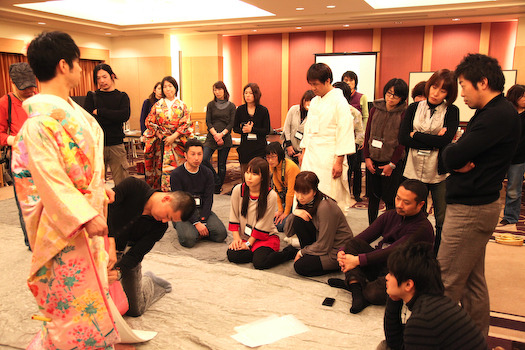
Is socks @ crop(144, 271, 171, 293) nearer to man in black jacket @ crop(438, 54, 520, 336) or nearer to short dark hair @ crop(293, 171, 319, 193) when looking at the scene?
short dark hair @ crop(293, 171, 319, 193)

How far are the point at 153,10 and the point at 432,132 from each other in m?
6.61

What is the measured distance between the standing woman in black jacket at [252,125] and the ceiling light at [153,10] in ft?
8.61

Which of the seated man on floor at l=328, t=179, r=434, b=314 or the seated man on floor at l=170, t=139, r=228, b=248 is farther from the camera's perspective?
the seated man on floor at l=170, t=139, r=228, b=248

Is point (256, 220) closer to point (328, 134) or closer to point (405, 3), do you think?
point (328, 134)

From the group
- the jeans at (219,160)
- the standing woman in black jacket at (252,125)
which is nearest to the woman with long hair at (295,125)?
the standing woman in black jacket at (252,125)

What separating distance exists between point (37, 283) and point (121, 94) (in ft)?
9.74

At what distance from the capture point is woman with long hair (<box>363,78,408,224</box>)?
3.31m

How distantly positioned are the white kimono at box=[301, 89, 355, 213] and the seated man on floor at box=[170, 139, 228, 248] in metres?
0.91

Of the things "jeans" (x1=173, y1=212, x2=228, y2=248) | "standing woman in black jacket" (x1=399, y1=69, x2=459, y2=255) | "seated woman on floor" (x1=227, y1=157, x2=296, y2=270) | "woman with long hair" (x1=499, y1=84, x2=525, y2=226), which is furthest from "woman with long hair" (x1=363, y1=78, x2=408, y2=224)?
"jeans" (x1=173, y1=212, x2=228, y2=248)

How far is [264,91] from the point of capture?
9.11 metres

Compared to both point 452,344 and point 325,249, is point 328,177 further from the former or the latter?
point 452,344

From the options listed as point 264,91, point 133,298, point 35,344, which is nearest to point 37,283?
point 35,344

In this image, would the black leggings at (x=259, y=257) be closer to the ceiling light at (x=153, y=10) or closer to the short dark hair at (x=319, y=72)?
the short dark hair at (x=319, y=72)

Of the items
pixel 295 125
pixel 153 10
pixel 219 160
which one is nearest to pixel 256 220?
pixel 295 125
